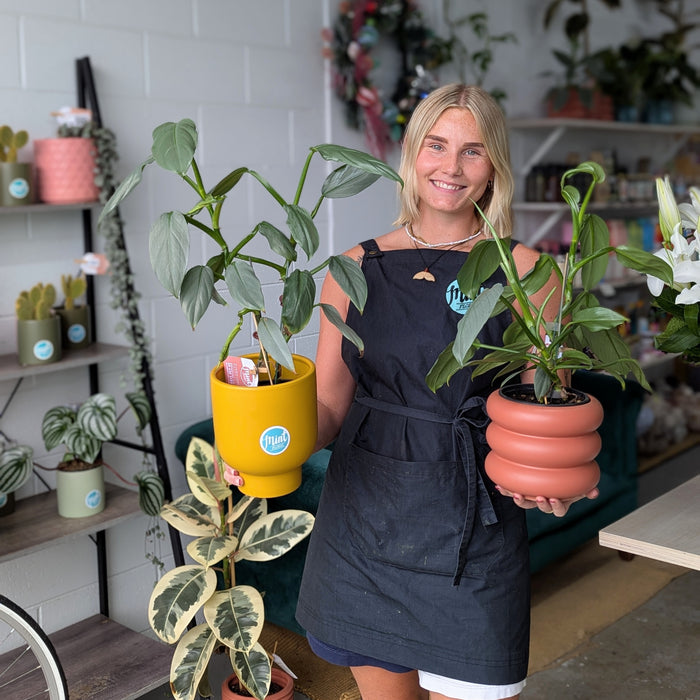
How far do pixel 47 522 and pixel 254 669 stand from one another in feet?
2.06

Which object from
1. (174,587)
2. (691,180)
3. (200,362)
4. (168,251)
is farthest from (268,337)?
(691,180)

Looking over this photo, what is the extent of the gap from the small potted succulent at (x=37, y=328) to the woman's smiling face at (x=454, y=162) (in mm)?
1138

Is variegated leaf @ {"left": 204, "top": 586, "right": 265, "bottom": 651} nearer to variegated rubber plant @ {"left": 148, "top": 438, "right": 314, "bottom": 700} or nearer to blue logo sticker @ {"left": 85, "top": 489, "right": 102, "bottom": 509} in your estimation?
variegated rubber plant @ {"left": 148, "top": 438, "right": 314, "bottom": 700}

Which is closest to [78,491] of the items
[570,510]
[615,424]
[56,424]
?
[56,424]

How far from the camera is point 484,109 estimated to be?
151 cm

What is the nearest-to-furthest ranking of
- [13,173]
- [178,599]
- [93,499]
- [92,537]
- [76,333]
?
[178,599], [13,173], [93,499], [76,333], [92,537]

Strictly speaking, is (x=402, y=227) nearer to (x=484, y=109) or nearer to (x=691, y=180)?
(x=484, y=109)

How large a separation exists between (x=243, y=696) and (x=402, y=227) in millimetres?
1303

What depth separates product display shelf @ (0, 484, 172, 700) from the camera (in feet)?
7.04

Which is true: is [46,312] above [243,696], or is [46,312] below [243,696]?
above

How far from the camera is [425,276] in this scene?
5.08ft

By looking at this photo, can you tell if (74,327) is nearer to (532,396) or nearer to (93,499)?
(93,499)

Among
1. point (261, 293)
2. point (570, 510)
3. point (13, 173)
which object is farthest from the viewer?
point (570, 510)

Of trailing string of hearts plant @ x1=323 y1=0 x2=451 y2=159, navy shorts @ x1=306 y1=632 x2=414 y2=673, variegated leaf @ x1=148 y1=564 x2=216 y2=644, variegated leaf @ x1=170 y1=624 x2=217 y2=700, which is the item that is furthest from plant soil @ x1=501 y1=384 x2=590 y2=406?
trailing string of hearts plant @ x1=323 y1=0 x2=451 y2=159
